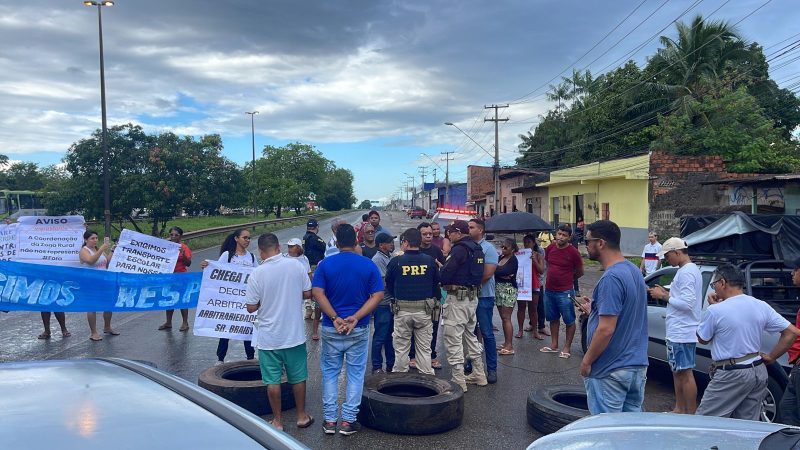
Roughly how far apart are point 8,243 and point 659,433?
1030 cm

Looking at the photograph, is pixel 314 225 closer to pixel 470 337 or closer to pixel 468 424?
pixel 470 337

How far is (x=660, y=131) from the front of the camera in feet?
107

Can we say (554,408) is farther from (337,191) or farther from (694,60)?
(337,191)

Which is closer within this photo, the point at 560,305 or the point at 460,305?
the point at 460,305

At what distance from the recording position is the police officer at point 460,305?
6.91 meters

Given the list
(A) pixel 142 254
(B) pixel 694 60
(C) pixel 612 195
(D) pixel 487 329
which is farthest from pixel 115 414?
(B) pixel 694 60

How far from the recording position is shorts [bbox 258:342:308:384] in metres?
5.56

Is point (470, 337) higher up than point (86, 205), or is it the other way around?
point (86, 205)

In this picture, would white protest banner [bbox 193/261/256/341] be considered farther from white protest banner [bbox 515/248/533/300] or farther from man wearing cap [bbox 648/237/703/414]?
man wearing cap [bbox 648/237/703/414]

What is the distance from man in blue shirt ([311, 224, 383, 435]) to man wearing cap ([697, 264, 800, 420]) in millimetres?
3147

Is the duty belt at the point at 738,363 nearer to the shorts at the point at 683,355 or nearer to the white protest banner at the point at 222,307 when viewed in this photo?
the shorts at the point at 683,355

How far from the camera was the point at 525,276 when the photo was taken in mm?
9922

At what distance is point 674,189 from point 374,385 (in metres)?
24.7

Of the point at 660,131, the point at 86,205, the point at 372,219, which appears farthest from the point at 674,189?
the point at 86,205
